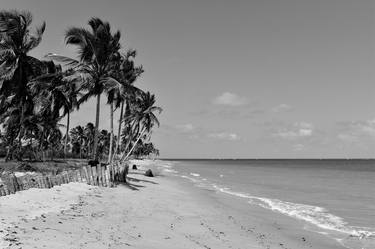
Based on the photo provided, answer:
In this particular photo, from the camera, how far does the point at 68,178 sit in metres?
16.7

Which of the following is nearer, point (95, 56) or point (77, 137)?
point (95, 56)

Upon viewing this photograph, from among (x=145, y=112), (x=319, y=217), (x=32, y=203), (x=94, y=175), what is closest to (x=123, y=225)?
(x=32, y=203)

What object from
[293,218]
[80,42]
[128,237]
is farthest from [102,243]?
[80,42]

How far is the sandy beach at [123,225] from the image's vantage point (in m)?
8.14

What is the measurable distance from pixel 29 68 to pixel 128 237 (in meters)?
24.1

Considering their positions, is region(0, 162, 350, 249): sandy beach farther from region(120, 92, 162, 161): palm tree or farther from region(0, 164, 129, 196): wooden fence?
region(120, 92, 162, 161): palm tree

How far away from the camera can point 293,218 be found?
56.8 ft

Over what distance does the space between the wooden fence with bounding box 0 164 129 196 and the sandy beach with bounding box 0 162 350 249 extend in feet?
1.41

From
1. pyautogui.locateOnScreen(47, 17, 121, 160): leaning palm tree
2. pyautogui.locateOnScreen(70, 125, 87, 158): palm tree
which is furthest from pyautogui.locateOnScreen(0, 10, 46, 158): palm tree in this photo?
pyautogui.locateOnScreen(70, 125, 87, 158): palm tree

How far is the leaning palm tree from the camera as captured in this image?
25312mm

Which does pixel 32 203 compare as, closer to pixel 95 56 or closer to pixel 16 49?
pixel 95 56

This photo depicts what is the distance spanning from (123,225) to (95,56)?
18.0 metres

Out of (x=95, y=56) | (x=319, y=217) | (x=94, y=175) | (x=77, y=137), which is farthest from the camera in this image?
(x=77, y=137)

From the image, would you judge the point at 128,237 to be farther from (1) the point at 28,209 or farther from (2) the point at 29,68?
(2) the point at 29,68
